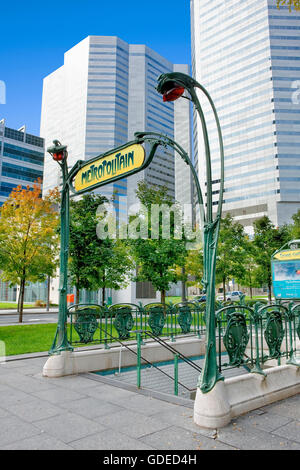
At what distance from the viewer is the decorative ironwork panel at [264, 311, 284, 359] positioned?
672cm

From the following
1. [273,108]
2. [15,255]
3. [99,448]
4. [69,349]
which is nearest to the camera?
[99,448]

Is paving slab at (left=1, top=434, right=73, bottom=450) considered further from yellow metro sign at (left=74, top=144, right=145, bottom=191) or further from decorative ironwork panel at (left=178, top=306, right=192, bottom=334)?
decorative ironwork panel at (left=178, top=306, right=192, bottom=334)

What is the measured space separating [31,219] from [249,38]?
10263 cm

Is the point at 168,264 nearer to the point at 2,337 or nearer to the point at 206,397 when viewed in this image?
the point at 2,337

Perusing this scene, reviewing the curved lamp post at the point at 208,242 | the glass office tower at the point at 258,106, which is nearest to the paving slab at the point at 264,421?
the curved lamp post at the point at 208,242

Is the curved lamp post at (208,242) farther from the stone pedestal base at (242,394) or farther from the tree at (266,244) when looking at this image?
the tree at (266,244)

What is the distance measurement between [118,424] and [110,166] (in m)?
5.04

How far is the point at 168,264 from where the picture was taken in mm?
19328

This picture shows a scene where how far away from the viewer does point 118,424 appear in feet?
15.3

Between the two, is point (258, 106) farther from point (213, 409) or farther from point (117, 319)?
point (213, 409)

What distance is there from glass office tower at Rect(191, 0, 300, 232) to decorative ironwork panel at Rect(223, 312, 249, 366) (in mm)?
87989

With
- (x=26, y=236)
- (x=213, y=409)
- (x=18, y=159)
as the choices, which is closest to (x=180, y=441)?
(x=213, y=409)

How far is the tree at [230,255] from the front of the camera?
1123 inches

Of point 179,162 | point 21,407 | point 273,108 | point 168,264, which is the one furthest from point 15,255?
point 179,162
